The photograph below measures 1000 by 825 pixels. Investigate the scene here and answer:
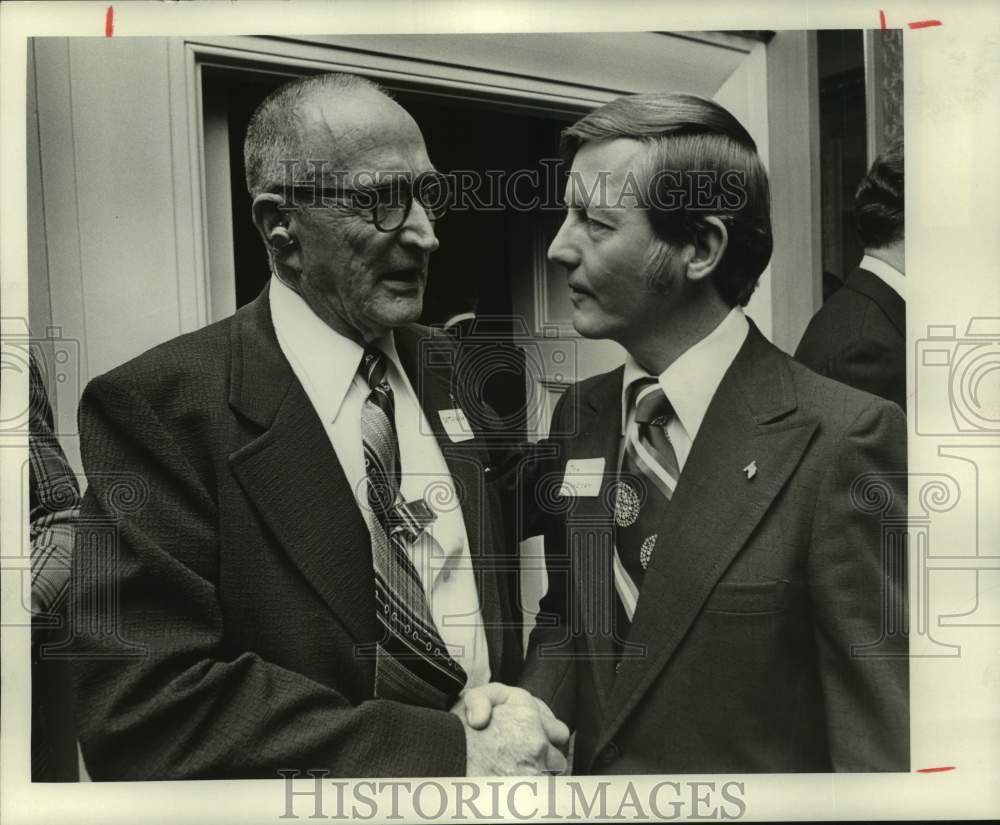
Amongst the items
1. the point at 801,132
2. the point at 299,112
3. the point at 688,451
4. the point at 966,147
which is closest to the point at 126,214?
the point at 299,112

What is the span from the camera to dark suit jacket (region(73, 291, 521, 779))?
8.75 feet

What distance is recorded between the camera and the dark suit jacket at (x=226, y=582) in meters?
2.67

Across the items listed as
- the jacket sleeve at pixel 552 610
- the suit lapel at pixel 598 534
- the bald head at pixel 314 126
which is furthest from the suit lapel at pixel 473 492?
the bald head at pixel 314 126

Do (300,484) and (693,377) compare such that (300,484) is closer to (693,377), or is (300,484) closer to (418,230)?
(418,230)

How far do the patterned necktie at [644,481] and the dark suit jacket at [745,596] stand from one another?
3 cm

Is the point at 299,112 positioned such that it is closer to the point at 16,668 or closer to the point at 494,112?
the point at 494,112

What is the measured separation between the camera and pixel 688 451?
277 cm
